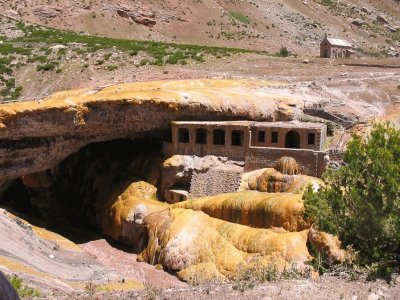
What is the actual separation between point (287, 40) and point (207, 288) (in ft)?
272

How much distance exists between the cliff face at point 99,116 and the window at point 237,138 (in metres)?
1.40

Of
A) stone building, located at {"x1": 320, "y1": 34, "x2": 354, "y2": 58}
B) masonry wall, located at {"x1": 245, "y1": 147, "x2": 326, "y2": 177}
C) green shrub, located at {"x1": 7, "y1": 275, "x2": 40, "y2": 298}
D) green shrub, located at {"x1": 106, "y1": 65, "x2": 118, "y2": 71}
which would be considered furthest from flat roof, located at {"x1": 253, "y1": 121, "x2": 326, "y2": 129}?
stone building, located at {"x1": 320, "y1": 34, "x2": 354, "y2": 58}

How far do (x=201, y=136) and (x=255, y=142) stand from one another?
10.3 ft

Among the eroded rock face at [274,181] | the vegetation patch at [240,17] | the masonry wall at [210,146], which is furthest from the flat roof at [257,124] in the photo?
the vegetation patch at [240,17]

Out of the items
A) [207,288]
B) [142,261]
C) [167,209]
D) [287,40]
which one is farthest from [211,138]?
[287,40]

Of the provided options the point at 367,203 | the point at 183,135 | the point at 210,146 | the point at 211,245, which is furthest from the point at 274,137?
the point at 367,203

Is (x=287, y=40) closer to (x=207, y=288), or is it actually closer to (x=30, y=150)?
(x=30, y=150)

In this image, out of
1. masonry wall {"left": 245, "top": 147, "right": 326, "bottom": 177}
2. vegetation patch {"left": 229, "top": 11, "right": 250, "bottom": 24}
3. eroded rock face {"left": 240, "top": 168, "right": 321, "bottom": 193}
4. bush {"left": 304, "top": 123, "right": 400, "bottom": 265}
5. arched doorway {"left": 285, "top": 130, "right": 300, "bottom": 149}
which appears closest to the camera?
bush {"left": 304, "top": 123, "right": 400, "bottom": 265}

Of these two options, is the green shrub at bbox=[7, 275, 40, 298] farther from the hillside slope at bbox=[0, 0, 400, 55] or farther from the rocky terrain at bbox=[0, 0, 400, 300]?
the hillside slope at bbox=[0, 0, 400, 55]

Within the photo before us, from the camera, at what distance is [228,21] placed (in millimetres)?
92000

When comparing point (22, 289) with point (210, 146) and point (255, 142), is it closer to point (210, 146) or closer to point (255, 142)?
point (210, 146)

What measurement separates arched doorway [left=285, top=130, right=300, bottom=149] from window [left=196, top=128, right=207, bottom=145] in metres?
4.53

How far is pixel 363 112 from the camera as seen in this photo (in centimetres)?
3669

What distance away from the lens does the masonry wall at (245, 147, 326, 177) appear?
2884 cm
